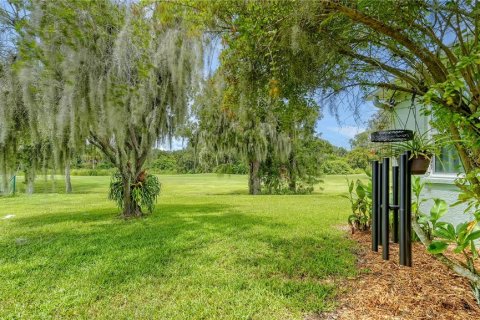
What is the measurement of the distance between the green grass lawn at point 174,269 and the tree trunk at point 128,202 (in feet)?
2.15

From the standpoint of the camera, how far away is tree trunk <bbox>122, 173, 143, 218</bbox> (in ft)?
18.6

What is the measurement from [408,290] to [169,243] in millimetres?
2948

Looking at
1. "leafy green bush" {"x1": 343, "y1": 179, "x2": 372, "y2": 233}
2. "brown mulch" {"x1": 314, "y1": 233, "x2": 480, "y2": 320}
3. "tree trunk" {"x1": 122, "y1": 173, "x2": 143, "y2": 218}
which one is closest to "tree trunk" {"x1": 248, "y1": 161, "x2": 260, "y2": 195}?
"tree trunk" {"x1": 122, "y1": 173, "x2": 143, "y2": 218}

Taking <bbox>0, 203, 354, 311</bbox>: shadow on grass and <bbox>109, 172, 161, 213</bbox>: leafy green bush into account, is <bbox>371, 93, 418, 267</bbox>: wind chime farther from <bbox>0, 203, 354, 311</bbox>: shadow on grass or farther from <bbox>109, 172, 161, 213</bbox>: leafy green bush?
<bbox>109, 172, 161, 213</bbox>: leafy green bush

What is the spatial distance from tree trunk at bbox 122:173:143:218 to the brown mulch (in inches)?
180

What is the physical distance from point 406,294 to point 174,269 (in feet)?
7.11

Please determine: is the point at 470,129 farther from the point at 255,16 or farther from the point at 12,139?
the point at 12,139

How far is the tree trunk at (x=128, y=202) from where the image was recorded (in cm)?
568

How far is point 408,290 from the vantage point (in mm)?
2314

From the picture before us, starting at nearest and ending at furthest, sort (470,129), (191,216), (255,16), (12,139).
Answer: (470,129), (255,16), (12,139), (191,216)

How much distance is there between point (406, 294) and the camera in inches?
88.6

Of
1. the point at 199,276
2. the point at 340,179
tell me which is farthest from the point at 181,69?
the point at 340,179

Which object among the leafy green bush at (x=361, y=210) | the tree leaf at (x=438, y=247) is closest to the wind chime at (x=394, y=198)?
the tree leaf at (x=438, y=247)

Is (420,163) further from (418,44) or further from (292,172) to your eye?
(292,172)
